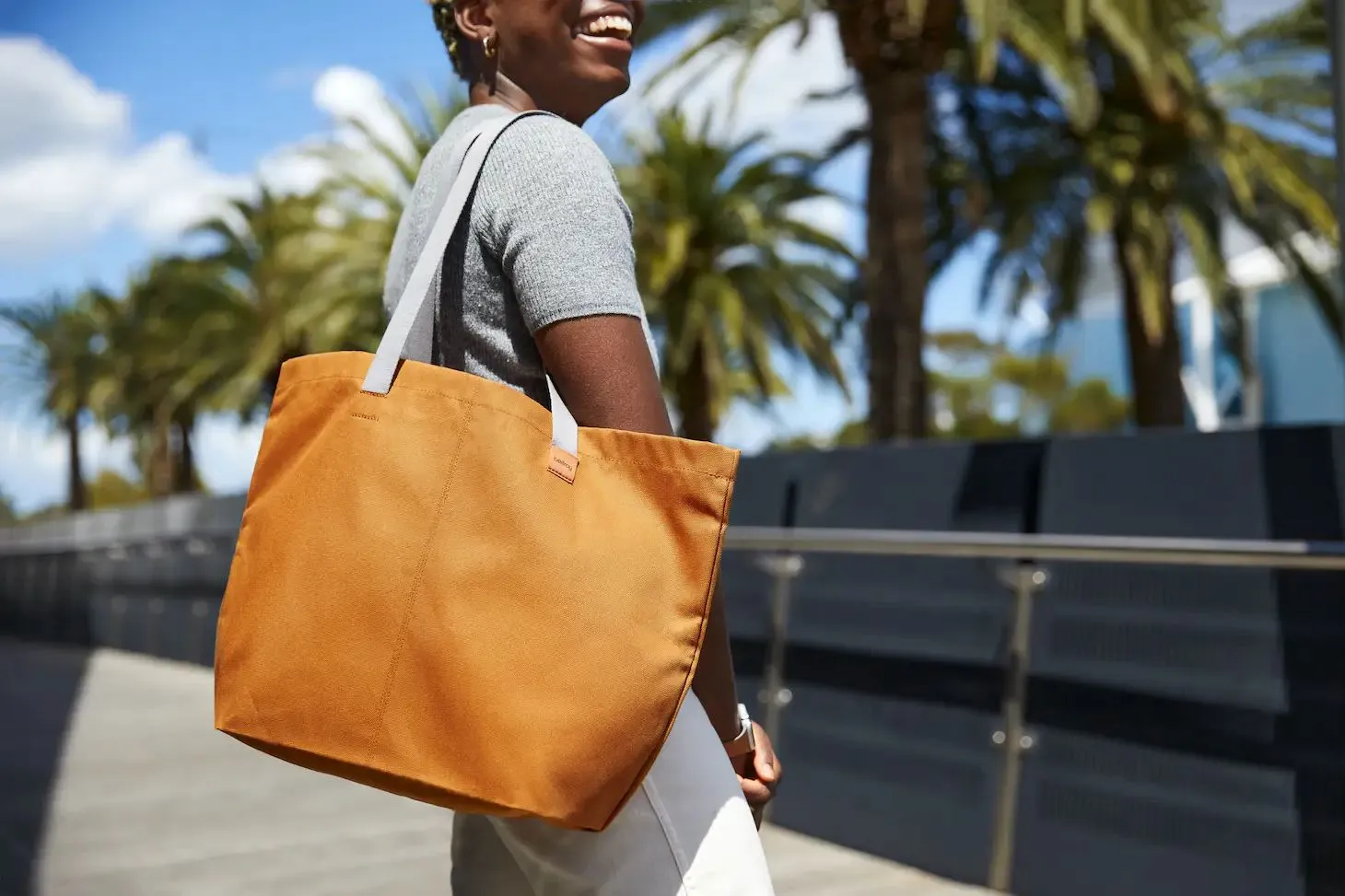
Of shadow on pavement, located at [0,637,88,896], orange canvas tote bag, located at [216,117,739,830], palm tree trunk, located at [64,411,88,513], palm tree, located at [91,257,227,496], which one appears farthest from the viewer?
palm tree trunk, located at [64,411,88,513]

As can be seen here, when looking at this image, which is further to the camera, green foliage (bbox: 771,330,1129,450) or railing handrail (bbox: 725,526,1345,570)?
green foliage (bbox: 771,330,1129,450)

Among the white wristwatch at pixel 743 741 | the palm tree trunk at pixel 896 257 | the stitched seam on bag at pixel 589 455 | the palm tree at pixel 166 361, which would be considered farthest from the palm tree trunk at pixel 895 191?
the palm tree at pixel 166 361

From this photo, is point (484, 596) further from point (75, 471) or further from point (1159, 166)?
point (75, 471)

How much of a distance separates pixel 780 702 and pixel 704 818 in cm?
387

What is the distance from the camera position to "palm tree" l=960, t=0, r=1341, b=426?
1716cm

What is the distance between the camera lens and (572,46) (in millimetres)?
1539

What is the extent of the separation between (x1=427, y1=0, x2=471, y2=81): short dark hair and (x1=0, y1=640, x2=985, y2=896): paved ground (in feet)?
10.2

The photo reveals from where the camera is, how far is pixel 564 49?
154 cm

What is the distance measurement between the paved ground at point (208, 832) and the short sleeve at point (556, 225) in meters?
3.20

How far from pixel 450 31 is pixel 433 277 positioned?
41cm

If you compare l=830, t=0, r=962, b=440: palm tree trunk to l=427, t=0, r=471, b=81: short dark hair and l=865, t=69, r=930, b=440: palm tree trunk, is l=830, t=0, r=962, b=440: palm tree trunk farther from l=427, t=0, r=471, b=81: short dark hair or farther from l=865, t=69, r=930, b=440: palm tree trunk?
l=427, t=0, r=471, b=81: short dark hair

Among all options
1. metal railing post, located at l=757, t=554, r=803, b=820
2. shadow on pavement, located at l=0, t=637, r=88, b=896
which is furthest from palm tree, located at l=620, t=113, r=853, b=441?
metal railing post, located at l=757, t=554, r=803, b=820

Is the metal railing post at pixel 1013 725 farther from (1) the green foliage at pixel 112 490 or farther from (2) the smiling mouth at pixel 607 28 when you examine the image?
(1) the green foliage at pixel 112 490

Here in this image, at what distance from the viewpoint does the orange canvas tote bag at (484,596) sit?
1.24m
